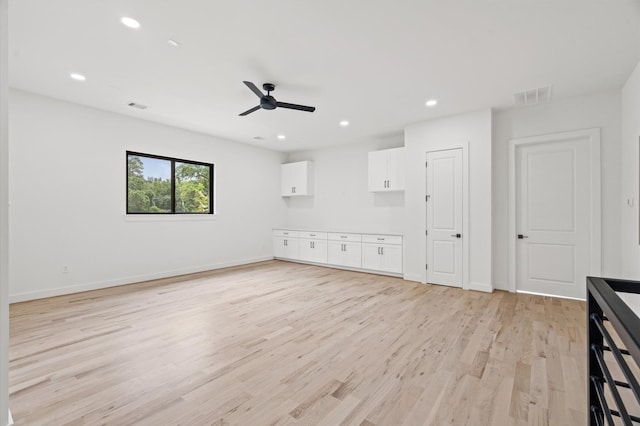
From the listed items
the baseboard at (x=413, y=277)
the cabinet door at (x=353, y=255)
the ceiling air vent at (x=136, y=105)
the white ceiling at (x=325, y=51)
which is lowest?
the baseboard at (x=413, y=277)

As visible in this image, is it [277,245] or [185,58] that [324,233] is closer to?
[277,245]

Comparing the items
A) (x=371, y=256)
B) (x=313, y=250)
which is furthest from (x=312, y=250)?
(x=371, y=256)

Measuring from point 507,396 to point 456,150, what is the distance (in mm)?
3666

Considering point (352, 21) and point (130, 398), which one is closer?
point (130, 398)

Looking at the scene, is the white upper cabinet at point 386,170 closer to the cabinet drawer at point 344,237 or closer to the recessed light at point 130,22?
the cabinet drawer at point 344,237

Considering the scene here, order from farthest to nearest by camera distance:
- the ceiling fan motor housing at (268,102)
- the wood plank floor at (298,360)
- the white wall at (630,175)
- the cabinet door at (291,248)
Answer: the cabinet door at (291,248)
the ceiling fan motor housing at (268,102)
the white wall at (630,175)
the wood plank floor at (298,360)

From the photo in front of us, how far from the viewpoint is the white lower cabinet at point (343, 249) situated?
5.61 m

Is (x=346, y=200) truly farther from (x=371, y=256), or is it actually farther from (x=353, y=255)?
(x=371, y=256)

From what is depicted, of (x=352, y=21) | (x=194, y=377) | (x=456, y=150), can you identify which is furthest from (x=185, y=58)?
(x=456, y=150)

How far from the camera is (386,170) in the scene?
5922 millimetres

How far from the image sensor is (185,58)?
310 cm

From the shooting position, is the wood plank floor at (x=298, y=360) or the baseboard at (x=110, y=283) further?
the baseboard at (x=110, y=283)

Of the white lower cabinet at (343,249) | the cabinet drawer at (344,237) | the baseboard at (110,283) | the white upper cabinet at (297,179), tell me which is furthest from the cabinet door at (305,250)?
the baseboard at (110,283)

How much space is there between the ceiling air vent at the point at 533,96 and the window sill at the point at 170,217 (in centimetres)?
561
